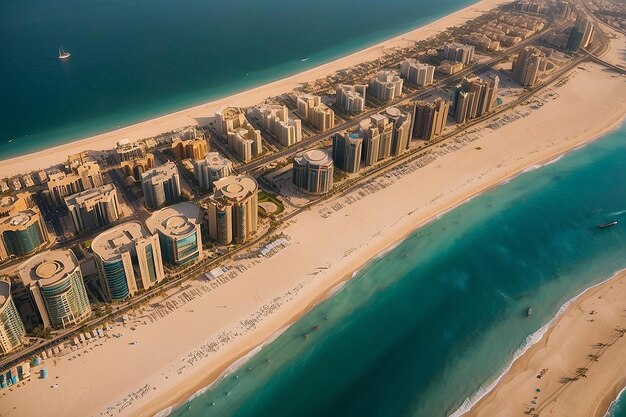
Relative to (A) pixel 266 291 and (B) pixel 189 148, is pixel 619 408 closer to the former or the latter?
(A) pixel 266 291

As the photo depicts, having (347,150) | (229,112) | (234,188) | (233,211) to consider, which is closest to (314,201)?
(347,150)

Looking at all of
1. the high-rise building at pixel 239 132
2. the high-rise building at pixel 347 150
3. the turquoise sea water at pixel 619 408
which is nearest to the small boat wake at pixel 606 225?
the turquoise sea water at pixel 619 408

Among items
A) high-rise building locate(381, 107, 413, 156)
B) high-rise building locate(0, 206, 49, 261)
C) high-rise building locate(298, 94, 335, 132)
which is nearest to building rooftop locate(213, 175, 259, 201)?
high-rise building locate(0, 206, 49, 261)

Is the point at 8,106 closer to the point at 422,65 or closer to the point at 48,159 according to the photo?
the point at 48,159

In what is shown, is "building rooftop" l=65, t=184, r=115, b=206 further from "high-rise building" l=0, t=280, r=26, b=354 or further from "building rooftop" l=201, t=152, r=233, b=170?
"high-rise building" l=0, t=280, r=26, b=354

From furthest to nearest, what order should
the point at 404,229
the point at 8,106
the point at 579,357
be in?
the point at 8,106
the point at 404,229
the point at 579,357

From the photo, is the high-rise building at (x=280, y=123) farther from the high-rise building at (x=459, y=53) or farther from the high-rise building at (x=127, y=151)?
the high-rise building at (x=459, y=53)

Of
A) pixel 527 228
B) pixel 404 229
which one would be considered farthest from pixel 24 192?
pixel 527 228
